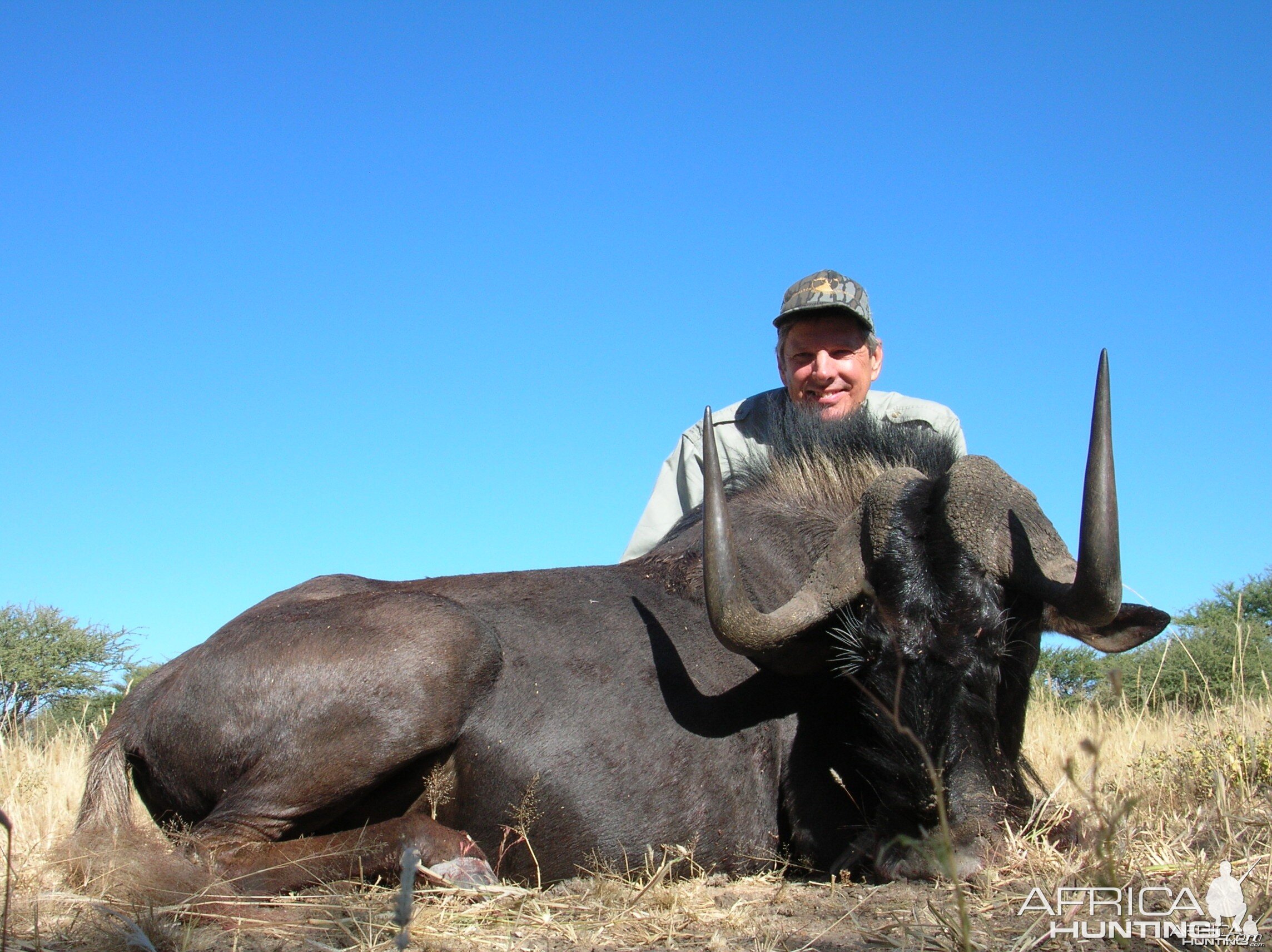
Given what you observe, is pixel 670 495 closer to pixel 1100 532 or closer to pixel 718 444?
pixel 718 444

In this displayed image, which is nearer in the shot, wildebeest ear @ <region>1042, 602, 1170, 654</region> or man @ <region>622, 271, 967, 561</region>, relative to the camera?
wildebeest ear @ <region>1042, 602, 1170, 654</region>

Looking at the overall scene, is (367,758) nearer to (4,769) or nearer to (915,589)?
(915,589)

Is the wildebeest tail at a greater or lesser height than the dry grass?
greater

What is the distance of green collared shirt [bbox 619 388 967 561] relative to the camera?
260 inches

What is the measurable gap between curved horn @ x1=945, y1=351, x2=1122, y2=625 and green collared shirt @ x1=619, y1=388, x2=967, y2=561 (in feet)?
8.11

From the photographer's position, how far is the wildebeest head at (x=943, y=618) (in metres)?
3.55

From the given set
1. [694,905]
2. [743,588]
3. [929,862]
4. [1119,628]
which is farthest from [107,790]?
[1119,628]

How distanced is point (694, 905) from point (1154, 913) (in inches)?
52.9

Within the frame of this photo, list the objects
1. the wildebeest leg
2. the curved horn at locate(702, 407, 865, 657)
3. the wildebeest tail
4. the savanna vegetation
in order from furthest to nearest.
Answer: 1. the wildebeest tail
2. the curved horn at locate(702, 407, 865, 657)
3. the wildebeest leg
4. the savanna vegetation

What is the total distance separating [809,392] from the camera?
6.34 m

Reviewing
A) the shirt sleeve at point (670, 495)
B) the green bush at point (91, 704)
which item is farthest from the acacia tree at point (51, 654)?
the shirt sleeve at point (670, 495)

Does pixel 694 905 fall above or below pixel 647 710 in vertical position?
below

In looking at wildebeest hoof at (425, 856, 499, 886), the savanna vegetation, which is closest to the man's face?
the savanna vegetation

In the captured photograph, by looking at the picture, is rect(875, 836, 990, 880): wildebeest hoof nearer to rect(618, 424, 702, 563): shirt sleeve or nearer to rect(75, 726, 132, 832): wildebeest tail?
rect(75, 726, 132, 832): wildebeest tail
